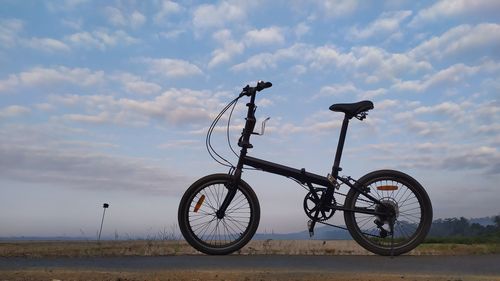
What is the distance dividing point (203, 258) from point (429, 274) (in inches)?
109

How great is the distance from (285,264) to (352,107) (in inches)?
102

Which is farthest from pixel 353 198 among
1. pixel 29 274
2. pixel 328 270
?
pixel 29 274

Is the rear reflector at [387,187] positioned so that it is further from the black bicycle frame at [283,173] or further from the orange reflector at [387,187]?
the black bicycle frame at [283,173]

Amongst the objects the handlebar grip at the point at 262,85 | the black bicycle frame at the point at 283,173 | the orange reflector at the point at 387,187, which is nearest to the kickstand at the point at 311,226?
the black bicycle frame at the point at 283,173

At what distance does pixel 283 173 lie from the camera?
721 cm

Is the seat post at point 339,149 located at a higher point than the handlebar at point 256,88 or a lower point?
lower

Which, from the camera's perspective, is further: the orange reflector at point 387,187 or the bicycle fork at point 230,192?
the orange reflector at point 387,187

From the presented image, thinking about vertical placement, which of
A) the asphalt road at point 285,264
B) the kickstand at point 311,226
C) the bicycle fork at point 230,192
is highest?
the bicycle fork at point 230,192

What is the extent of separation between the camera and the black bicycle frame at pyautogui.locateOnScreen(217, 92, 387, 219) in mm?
7152

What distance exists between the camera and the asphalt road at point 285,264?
5523 mm

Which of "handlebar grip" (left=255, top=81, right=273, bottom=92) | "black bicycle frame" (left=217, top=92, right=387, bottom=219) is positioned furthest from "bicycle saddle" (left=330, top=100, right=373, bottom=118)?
"handlebar grip" (left=255, top=81, right=273, bottom=92)

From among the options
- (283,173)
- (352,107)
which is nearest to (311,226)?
(283,173)

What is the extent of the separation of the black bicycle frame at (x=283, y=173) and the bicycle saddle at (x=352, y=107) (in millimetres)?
315

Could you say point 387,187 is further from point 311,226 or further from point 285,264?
point 285,264
